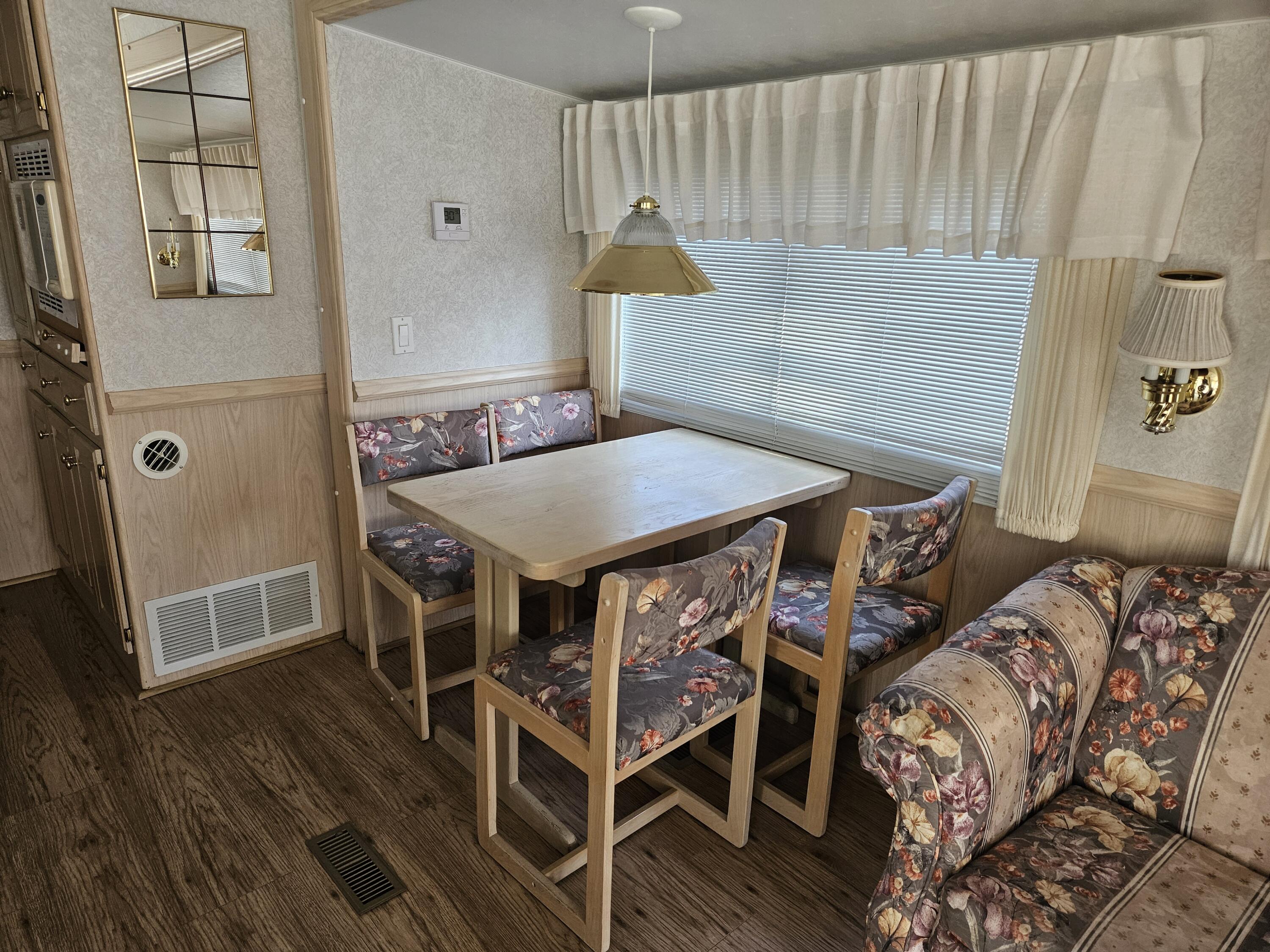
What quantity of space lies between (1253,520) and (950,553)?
0.66m

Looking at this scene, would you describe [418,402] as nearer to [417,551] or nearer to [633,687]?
[417,551]

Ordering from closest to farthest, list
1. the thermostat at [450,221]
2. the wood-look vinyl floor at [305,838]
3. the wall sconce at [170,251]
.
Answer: the wood-look vinyl floor at [305,838], the wall sconce at [170,251], the thermostat at [450,221]

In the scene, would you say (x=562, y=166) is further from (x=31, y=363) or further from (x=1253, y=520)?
(x=1253, y=520)

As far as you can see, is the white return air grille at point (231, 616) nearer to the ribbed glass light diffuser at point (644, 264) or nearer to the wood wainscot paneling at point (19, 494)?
the wood wainscot paneling at point (19, 494)

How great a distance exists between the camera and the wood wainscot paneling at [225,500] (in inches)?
98.3

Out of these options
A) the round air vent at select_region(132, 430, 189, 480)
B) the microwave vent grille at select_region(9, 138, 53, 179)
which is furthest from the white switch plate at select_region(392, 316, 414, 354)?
the microwave vent grille at select_region(9, 138, 53, 179)

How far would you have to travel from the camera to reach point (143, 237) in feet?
7.66

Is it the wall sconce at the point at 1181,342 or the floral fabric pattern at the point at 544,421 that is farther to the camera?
the floral fabric pattern at the point at 544,421

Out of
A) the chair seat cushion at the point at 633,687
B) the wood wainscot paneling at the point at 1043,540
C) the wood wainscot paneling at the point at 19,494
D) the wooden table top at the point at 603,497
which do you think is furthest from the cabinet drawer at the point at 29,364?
the wood wainscot paneling at the point at 1043,540

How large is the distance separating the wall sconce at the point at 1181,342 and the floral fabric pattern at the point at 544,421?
192cm

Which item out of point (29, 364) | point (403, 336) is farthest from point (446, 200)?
point (29, 364)

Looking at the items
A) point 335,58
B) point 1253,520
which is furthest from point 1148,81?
point 335,58

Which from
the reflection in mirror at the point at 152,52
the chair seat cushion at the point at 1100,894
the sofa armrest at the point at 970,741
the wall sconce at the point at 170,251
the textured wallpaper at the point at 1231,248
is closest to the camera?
the chair seat cushion at the point at 1100,894

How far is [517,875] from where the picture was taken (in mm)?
1940
